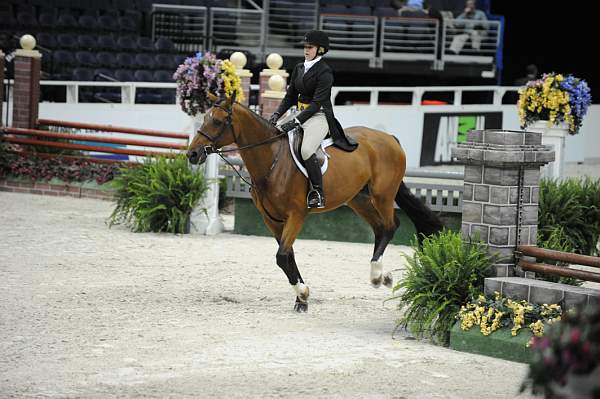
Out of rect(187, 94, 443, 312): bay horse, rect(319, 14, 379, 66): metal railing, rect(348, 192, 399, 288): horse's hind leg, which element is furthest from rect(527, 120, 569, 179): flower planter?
rect(319, 14, 379, 66): metal railing

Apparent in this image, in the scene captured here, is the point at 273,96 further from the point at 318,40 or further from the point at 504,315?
the point at 504,315

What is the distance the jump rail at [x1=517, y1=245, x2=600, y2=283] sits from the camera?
25.2 ft

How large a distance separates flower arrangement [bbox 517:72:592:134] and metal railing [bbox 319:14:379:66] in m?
10.1

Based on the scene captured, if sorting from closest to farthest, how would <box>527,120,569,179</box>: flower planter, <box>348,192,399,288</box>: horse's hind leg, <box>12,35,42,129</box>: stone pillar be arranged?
<box>348,192,399,288</box>: horse's hind leg, <box>527,120,569,179</box>: flower planter, <box>12,35,42,129</box>: stone pillar

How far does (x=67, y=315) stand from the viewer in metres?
8.79

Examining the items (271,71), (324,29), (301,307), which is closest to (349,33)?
(324,29)

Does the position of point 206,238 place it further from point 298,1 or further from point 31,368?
point 298,1

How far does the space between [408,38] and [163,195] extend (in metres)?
12.5

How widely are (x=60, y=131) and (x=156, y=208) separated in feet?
17.7

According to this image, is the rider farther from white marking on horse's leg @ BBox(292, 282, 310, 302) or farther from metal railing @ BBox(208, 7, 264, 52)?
metal railing @ BBox(208, 7, 264, 52)

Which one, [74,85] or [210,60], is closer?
[210,60]

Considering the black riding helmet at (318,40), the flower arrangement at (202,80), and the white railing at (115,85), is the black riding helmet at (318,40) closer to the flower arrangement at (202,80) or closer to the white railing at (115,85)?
the flower arrangement at (202,80)

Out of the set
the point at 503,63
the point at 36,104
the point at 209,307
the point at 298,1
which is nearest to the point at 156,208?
the point at 209,307

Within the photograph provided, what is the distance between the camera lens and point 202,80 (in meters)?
13.8
